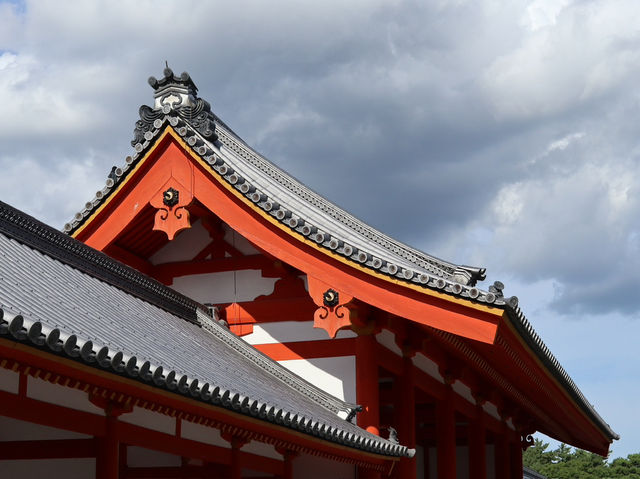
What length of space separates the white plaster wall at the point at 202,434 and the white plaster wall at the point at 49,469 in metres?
1.26

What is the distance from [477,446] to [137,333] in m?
10.4

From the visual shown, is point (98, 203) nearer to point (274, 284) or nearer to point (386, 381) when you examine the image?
point (274, 284)

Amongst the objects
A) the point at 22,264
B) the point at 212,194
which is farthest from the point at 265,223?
the point at 22,264

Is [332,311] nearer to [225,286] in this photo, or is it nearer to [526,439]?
[225,286]

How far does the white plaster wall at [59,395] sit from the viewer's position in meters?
7.00

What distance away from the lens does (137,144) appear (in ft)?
43.2

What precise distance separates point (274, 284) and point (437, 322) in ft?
10.3

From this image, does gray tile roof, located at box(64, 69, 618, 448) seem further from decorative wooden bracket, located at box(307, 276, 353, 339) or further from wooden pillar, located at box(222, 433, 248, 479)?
wooden pillar, located at box(222, 433, 248, 479)

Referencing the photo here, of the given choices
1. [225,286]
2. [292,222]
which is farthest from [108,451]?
[225,286]

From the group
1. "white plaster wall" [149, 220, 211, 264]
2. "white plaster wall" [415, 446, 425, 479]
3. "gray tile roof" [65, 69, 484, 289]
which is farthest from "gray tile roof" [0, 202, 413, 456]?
"white plaster wall" [415, 446, 425, 479]

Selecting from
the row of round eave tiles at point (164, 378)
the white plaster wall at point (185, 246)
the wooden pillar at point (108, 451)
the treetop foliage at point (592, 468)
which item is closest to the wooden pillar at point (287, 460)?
the row of round eave tiles at point (164, 378)

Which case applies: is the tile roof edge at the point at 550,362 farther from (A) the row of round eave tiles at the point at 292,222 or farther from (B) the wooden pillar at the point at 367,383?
(B) the wooden pillar at the point at 367,383

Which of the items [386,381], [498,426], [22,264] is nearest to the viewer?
[22,264]

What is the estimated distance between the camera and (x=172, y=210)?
13023 millimetres
